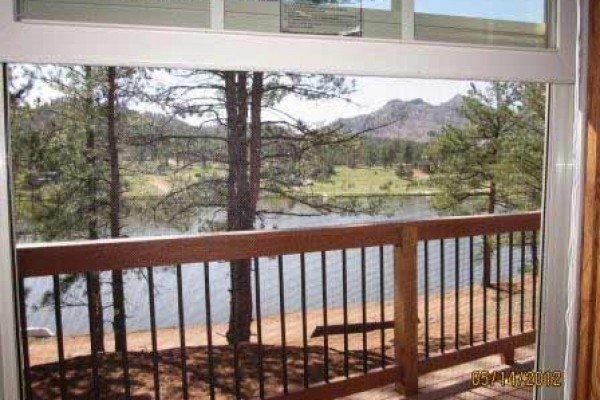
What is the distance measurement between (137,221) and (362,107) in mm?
2259

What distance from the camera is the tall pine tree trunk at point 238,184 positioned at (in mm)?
3902

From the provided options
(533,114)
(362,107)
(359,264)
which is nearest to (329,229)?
(359,264)

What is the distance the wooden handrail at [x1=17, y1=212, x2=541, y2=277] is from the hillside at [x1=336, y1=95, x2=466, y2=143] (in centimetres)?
206

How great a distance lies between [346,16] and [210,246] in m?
1.05

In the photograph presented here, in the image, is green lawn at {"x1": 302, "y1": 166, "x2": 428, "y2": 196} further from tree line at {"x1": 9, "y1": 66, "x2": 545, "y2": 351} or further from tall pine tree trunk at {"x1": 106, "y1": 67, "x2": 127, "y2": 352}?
tall pine tree trunk at {"x1": 106, "y1": 67, "x2": 127, "y2": 352}

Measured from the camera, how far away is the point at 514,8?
125 centimetres

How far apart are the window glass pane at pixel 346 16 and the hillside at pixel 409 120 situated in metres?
2.88

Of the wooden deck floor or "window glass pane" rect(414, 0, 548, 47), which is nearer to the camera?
"window glass pane" rect(414, 0, 548, 47)

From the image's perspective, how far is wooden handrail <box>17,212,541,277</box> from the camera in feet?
5.10

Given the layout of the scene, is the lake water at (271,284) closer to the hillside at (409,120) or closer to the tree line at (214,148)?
the tree line at (214,148)

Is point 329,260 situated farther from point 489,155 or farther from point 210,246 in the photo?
point 489,155

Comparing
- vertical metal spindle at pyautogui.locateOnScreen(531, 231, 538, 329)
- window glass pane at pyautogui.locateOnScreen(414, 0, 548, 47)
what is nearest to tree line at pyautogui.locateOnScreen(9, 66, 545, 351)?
vertical metal spindle at pyautogui.locateOnScreen(531, 231, 538, 329)

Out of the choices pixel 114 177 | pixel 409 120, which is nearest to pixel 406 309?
pixel 114 177

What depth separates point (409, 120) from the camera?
448cm
